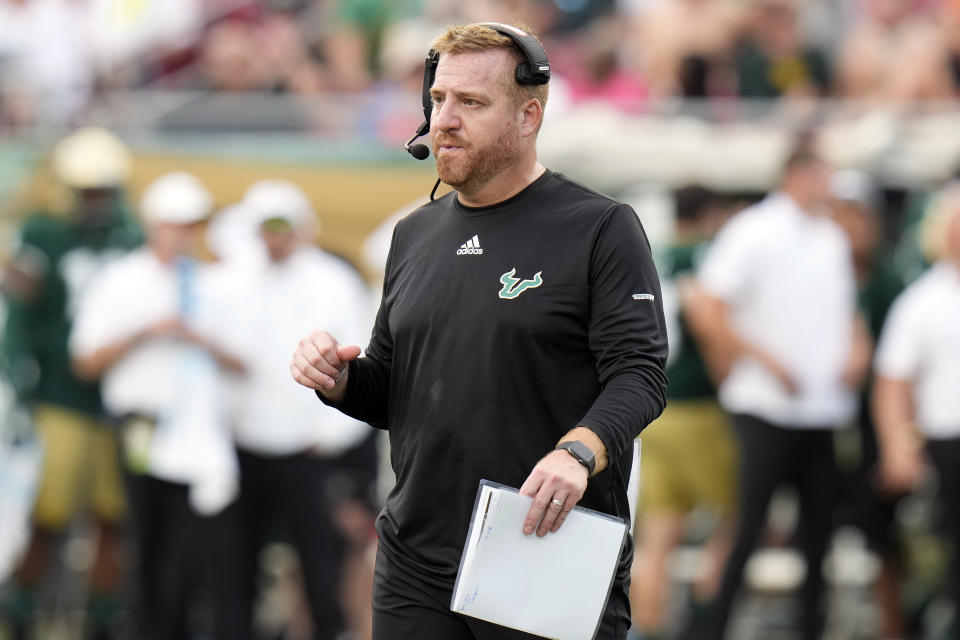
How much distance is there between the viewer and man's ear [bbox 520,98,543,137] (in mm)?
4035

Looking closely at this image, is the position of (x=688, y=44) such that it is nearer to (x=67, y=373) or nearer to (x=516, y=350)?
(x=67, y=373)

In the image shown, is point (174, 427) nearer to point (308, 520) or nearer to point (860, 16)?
point (308, 520)

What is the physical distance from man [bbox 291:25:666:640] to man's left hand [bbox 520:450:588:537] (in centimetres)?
12

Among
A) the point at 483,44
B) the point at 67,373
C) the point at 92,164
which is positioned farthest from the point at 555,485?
the point at 92,164

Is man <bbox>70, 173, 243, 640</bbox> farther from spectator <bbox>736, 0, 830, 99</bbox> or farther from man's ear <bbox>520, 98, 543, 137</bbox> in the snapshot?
man's ear <bbox>520, 98, 543, 137</bbox>

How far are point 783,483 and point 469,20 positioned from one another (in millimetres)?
4870

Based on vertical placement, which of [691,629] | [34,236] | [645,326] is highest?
[645,326]

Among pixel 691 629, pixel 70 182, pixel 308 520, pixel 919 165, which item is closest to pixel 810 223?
pixel 919 165

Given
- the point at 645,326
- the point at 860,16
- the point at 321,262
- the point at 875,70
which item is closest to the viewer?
the point at 645,326

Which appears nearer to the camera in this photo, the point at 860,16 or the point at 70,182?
the point at 70,182

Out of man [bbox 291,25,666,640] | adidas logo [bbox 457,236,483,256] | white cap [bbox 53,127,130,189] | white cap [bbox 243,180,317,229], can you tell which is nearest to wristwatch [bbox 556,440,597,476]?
man [bbox 291,25,666,640]

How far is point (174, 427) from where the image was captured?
800 centimetres

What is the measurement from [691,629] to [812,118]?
10.1 feet

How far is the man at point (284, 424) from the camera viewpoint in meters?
8.19
